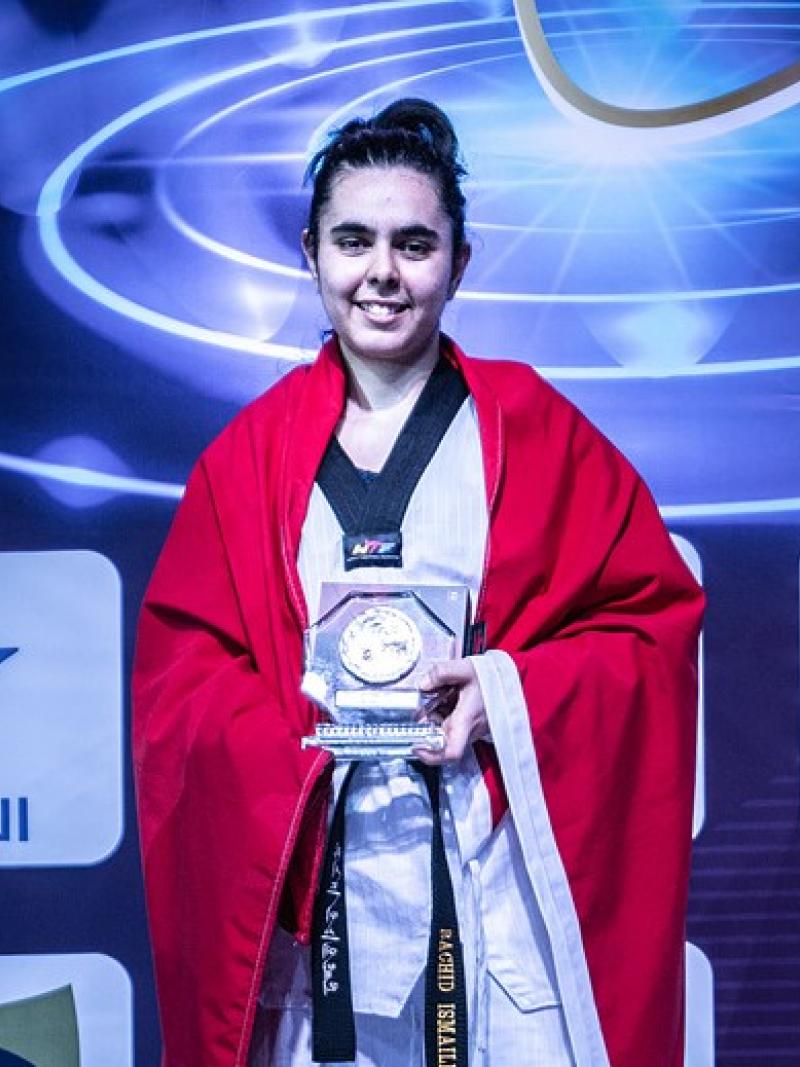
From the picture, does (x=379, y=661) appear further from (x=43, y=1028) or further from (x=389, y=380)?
(x=43, y=1028)

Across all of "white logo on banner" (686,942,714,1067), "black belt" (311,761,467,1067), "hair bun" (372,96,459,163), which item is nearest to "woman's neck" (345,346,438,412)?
"hair bun" (372,96,459,163)

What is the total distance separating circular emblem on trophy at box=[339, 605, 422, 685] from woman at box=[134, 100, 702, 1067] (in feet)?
0.20

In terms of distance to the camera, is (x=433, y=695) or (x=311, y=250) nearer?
(x=433, y=695)

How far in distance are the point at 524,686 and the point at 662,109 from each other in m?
1.09

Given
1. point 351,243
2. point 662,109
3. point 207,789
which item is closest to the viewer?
point 207,789

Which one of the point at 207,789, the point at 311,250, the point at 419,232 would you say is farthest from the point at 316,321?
the point at 207,789

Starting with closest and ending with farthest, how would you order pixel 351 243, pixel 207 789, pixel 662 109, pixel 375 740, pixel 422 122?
pixel 375 740
pixel 207 789
pixel 351 243
pixel 422 122
pixel 662 109

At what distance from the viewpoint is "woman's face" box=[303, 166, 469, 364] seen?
185 cm

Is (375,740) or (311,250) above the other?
(311,250)

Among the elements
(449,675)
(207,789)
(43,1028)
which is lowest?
(43,1028)

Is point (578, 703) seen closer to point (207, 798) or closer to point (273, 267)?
point (207, 798)

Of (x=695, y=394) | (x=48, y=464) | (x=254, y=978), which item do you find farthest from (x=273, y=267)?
(x=254, y=978)

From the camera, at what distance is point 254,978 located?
1.71 metres

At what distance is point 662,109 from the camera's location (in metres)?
2.43
